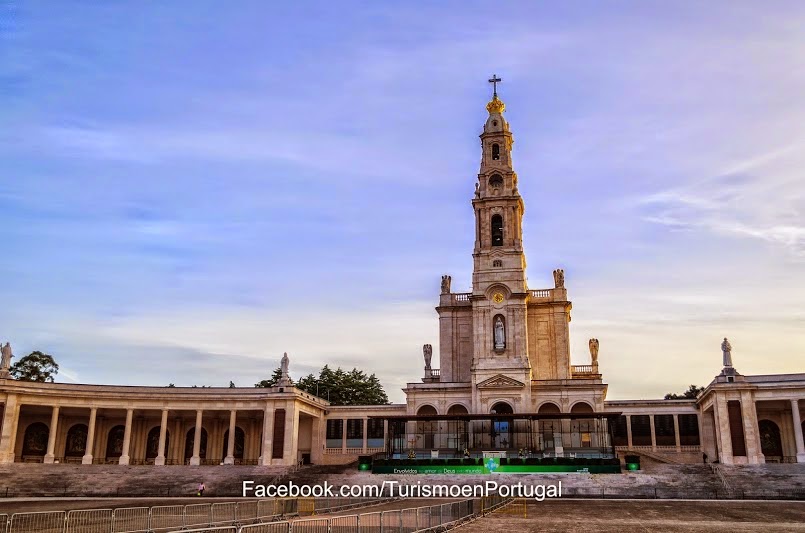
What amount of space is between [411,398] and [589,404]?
54.6ft

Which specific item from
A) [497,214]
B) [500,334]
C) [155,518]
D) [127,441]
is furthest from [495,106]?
[155,518]

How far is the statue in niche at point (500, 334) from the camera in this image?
67750 mm

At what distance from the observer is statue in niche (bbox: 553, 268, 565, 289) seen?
7215 centimetres

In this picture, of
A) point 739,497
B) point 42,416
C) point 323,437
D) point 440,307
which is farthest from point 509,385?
point 42,416

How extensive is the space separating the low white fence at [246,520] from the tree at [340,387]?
59890 millimetres

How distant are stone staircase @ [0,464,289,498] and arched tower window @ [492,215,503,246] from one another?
1213 inches

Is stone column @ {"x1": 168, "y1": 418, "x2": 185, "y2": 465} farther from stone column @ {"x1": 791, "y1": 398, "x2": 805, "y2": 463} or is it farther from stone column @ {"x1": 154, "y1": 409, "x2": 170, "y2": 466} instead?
stone column @ {"x1": 791, "y1": 398, "x2": 805, "y2": 463}

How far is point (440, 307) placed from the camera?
73500mm

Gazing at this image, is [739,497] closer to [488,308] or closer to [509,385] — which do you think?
[509,385]

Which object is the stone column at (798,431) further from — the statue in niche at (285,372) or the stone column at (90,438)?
the stone column at (90,438)

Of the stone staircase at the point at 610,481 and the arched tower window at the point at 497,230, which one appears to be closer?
the stone staircase at the point at 610,481

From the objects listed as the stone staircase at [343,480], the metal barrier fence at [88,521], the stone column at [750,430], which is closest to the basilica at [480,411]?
the stone column at [750,430]

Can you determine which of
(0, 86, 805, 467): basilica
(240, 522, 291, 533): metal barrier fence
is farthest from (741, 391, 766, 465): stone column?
(240, 522, 291, 533): metal barrier fence

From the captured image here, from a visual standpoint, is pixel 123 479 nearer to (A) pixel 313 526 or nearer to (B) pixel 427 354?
(B) pixel 427 354
